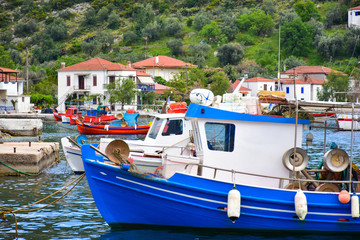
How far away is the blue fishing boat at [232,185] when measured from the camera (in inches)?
445

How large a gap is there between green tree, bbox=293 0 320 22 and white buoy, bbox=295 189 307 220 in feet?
350

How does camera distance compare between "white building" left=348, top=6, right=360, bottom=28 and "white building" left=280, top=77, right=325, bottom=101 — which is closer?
"white building" left=280, top=77, right=325, bottom=101

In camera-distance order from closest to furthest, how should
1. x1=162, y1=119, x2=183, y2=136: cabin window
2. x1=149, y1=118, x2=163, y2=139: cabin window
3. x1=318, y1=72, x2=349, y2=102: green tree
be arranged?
x1=162, y1=119, x2=183, y2=136: cabin window
x1=149, y1=118, x2=163, y2=139: cabin window
x1=318, y1=72, x2=349, y2=102: green tree

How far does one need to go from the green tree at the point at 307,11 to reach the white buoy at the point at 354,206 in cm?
10630

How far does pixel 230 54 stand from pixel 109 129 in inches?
2430

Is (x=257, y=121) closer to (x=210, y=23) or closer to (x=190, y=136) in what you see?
(x=190, y=136)

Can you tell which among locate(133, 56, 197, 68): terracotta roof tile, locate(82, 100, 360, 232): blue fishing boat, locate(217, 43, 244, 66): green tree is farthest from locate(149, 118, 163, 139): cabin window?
locate(217, 43, 244, 66): green tree

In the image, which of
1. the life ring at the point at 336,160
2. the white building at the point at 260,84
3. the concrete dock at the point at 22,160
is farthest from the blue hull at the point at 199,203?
the white building at the point at 260,84

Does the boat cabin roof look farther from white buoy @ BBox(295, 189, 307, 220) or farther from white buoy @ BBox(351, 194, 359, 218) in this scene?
white buoy @ BBox(351, 194, 359, 218)

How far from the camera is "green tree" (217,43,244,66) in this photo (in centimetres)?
→ 9681

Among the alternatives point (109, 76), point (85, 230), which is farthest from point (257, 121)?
point (109, 76)

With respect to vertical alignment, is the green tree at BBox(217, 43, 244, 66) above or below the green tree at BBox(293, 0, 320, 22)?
below

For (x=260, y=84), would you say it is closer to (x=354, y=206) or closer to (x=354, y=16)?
(x=354, y=16)

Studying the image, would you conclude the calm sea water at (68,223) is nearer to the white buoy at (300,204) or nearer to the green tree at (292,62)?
the white buoy at (300,204)
